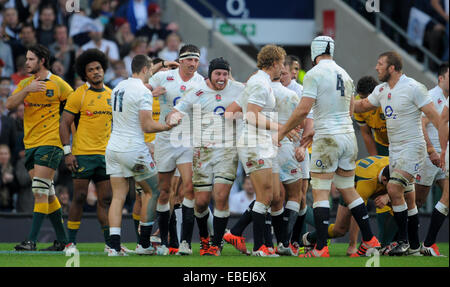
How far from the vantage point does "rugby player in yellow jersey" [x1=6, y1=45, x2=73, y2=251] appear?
11.7m

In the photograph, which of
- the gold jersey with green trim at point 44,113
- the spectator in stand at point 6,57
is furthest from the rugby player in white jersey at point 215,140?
the spectator in stand at point 6,57

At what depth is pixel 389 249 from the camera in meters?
11.6

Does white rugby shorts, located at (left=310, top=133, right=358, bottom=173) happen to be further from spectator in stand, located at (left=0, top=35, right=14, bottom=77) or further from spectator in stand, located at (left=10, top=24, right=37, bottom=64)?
spectator in stand, located at (left=0, top=35, right=14, bottom=77)

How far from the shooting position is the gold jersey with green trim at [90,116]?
1155cm

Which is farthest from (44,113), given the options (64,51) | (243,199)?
(64,51)

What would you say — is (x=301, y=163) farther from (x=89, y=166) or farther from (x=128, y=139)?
(x=89, y=166)

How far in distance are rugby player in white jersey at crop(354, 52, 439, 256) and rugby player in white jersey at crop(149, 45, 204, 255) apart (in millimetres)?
2481

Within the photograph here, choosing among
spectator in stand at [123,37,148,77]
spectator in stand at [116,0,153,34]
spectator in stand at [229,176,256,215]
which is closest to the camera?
spectator in stand at [229,176,256,215]

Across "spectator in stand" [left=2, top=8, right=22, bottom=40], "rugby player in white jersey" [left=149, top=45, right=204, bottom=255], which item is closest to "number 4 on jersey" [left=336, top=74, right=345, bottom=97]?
"rugby player in white jersey" [left=149, top=45, right=204, bottom=255]

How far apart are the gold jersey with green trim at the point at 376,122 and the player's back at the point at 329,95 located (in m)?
1.85

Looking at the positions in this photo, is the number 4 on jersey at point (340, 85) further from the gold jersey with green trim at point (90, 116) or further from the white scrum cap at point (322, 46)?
the gold jersey with green trim at point (90, 116)

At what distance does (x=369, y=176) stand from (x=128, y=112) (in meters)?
3.32
